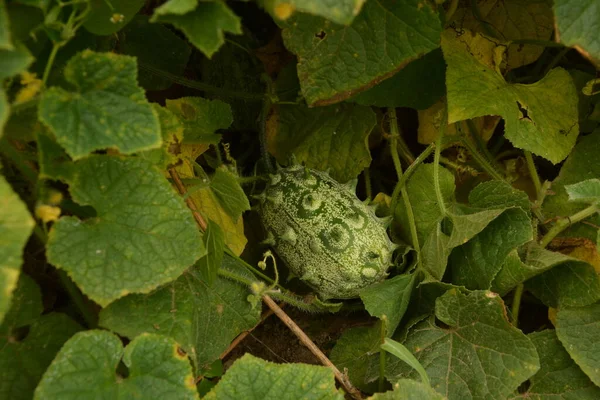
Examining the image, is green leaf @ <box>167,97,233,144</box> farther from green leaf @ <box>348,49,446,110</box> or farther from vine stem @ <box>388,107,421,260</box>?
vine stem @ <box>388,107,421,260</box>

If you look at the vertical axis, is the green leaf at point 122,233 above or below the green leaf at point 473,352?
above

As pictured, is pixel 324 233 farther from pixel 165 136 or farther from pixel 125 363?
pixel 125 363

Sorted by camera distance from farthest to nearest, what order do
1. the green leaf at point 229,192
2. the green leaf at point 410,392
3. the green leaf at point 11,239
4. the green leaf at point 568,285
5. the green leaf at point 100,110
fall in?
the green leaf at point 568,285 < the green leaf at point 229,192 < the green leaf at point 410,392 < the green leaf at point 100,110 < the green leaf at point 11,239

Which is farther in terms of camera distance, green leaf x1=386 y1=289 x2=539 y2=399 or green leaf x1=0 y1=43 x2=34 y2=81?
green leaf x1=386 y1=289 x2=539 y2=399

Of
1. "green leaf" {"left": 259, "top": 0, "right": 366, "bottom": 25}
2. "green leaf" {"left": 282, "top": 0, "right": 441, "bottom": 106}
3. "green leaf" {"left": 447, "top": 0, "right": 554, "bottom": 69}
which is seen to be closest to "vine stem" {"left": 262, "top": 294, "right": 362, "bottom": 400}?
"green leaf" {"left": 282, "top": 0, "right": 441, "bottom": 106}

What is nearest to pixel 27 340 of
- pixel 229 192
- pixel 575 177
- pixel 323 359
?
pixel 229 192

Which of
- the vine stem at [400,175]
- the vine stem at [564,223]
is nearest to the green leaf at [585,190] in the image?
the vine stem at [564,223]

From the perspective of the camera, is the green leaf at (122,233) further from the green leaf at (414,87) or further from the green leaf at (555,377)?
the green leaf at (555,377)
